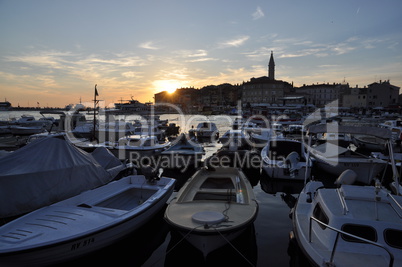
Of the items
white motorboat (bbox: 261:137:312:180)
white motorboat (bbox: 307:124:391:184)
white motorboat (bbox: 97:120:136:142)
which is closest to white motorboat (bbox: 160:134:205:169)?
white motorboat (bbox: 261:137:312:180)

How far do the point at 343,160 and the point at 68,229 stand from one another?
1401 cm

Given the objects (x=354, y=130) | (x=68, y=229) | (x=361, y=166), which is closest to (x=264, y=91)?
(x=361, y=166)

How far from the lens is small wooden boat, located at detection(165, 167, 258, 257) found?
625cm

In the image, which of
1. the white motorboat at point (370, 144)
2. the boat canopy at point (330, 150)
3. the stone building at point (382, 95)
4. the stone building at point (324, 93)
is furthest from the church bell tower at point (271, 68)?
the boat canopy at point (330, 150)

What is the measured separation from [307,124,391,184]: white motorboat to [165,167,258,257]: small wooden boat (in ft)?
11.9

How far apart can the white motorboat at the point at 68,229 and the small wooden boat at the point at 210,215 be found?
4.07ft

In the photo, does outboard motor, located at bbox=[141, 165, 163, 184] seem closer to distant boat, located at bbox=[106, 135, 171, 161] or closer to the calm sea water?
the calm sea water

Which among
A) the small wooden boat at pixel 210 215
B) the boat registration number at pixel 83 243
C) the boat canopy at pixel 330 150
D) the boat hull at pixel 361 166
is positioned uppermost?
the boat canopy at pixel 330 150

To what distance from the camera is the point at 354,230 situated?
559 cm

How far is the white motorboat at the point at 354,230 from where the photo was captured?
16.7 feet

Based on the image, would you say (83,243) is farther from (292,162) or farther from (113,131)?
(113,131)

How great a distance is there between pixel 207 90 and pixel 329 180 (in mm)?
150824

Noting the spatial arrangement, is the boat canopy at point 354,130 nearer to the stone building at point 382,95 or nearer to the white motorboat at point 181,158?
the white motorboat at point 181,158

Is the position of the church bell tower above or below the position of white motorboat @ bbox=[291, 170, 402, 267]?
above
